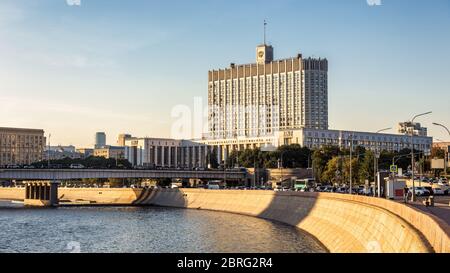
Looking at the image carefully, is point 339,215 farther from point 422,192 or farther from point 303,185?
point 303,185

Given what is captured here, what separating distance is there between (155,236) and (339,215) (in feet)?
68.2

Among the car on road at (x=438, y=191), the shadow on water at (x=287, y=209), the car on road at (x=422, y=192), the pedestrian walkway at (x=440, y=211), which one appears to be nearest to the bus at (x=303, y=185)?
the shadow on water at (x=287, y=209)

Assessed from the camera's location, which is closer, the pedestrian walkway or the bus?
the pedestrian walkway

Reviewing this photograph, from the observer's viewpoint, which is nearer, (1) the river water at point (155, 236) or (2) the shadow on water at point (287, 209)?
(1) the river water at point (155, 236)

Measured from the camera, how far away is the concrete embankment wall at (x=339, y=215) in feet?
122

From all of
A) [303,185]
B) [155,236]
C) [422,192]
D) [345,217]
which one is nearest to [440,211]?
[345,217]

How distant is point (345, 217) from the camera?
70.6 metres

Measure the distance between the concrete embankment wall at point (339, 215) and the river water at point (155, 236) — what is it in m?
2.92

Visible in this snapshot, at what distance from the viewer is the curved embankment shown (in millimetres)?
36844

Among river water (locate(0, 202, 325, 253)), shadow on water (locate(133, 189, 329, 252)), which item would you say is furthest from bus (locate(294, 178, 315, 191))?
river water (locate(0, 202, 325, 253))

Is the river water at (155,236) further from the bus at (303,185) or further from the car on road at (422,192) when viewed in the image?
the bus at (303,185)

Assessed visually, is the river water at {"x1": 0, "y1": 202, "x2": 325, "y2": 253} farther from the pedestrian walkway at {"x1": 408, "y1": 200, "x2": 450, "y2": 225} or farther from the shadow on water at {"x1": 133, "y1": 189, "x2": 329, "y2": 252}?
the pedestrian walkway at {"x1": 408, "y1": 200, "x2": 450, "y2": 225}

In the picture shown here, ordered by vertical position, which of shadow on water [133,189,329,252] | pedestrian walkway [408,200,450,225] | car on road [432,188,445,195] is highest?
car on road [432,188,445,195]
